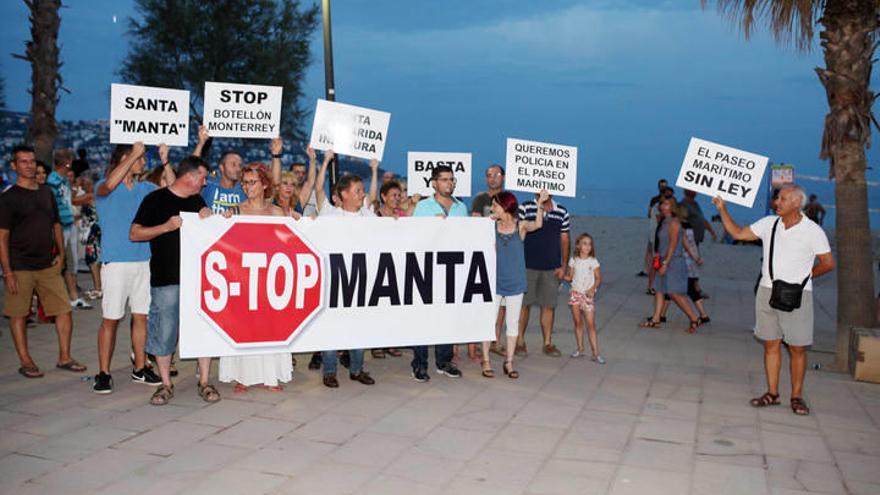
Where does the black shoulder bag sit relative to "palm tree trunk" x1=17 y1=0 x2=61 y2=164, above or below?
below

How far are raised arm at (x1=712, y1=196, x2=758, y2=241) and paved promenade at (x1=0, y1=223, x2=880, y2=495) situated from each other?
156 cm

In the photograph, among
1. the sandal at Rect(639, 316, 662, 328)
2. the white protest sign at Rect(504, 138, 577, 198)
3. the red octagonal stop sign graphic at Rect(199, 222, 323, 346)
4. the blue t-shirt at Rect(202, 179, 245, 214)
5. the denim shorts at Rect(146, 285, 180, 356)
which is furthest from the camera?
the sandal at Rect(639, 316, 662, 328)

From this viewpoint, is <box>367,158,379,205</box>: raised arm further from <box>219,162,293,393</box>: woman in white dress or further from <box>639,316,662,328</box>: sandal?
<box>639,316,662,328</box>: sandal

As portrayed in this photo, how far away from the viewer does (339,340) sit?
27.1ft

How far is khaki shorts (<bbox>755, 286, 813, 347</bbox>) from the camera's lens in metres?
7.66

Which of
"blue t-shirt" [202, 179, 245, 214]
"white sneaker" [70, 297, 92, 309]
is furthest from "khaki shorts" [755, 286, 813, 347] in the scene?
"white sneaker" [70, 297, 92, 309]

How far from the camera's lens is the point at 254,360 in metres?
8.04

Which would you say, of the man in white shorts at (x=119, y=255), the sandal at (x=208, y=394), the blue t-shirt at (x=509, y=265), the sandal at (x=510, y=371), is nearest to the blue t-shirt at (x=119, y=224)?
the man in white shorts at (x=119, y=255)

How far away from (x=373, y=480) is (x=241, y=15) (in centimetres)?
2852

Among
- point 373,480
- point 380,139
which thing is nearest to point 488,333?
point 380,139

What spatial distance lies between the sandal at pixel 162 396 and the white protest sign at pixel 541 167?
4.03 meters

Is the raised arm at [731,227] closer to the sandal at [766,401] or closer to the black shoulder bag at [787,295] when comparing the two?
the black shoulder bag at [787,295]

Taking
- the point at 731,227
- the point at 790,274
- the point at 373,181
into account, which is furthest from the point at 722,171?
the point at 373,181

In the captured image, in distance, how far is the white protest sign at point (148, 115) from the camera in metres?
8.33
